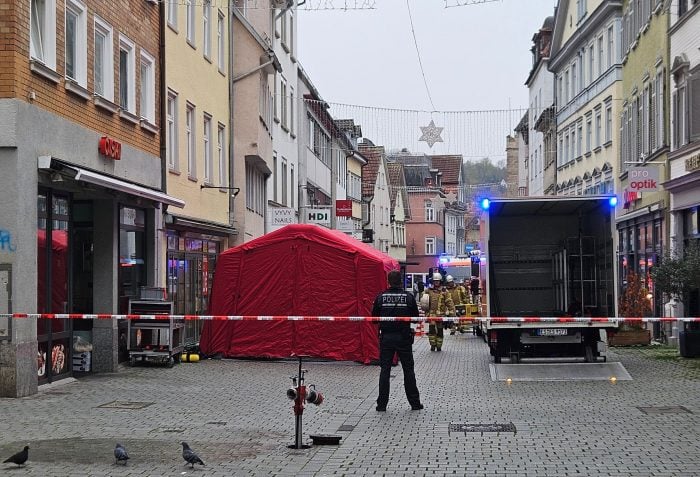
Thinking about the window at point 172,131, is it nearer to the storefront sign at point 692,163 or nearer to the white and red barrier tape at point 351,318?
the white and red barrier tape at point 351,318

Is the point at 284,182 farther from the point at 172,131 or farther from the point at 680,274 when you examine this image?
the point at 680,274

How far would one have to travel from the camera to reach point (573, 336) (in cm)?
1827

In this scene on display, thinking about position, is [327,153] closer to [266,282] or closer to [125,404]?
[266,282]

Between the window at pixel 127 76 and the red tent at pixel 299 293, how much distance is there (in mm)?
3712

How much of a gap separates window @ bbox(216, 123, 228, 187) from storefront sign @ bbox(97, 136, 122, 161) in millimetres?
8968

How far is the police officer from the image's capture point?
13234mm

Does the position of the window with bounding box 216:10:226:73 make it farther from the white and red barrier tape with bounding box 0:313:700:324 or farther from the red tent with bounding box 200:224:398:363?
the white and red barrier tape with bounding box 0:313:700:324

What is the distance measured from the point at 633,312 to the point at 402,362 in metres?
13.3

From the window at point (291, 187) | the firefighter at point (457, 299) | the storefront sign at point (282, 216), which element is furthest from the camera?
the window at point (291, 187)

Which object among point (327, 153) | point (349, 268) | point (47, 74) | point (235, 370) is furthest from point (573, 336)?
point (327, 153)

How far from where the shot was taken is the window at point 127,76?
1908 cm

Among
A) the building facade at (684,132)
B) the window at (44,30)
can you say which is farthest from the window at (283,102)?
the window at (44,30)

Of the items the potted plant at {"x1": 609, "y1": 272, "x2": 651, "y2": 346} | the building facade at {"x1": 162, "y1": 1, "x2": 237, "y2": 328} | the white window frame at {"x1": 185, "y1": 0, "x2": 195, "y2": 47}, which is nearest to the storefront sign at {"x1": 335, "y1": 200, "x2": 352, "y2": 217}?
the building facade at {"x1": 162, "y1": 1, "x2": 237, "y2": 328}

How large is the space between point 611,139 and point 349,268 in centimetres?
1833
